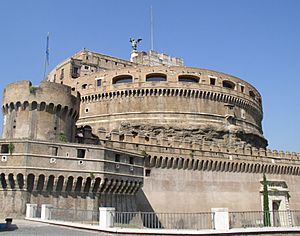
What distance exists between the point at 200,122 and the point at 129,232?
99.8 ft

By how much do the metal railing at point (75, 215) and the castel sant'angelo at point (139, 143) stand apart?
96 centimetres

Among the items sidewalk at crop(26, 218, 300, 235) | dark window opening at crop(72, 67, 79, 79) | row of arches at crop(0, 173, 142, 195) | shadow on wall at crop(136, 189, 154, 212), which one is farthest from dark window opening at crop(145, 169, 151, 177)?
dark window opening at crop(72, 67, 79, 79)

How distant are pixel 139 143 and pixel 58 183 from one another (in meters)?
9.94

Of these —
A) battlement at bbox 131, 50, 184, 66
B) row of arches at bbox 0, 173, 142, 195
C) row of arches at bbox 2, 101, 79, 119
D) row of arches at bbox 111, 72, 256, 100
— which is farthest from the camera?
battlement at bbox 131, 50, 184, 66

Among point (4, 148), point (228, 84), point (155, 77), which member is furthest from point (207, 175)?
point (4, 148)

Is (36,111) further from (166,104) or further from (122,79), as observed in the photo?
(122,79)

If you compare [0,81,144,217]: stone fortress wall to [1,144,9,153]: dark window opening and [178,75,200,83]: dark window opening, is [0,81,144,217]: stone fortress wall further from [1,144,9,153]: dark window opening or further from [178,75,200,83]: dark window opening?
[178,75,200,83]: dark window opening

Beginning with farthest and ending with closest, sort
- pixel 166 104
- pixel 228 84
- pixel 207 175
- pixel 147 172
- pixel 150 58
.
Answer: pixel 150 58, pixel 228 84, pixel 166 104, pixel 207 175, pixel 147 172

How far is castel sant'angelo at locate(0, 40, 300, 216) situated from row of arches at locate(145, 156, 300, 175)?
101 mm

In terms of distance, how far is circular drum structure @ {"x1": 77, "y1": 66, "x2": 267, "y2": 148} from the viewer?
42.4 metres

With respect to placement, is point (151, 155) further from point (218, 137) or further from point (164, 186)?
point (218, 137)

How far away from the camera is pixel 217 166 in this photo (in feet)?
115

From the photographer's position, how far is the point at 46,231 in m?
13.7

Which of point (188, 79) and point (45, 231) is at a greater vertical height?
point (188, 79)
